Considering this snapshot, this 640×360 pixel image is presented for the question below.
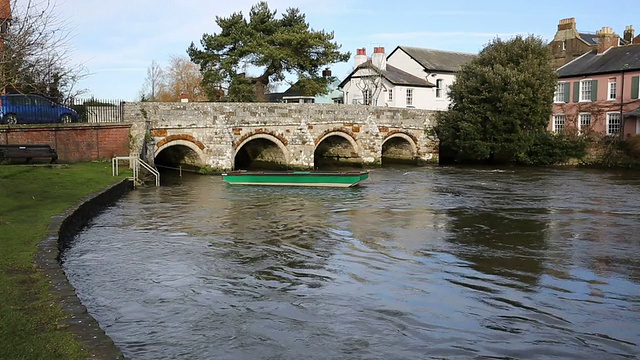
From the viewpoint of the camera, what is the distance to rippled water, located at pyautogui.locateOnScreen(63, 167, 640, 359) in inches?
303

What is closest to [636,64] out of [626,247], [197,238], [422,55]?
[422,55]

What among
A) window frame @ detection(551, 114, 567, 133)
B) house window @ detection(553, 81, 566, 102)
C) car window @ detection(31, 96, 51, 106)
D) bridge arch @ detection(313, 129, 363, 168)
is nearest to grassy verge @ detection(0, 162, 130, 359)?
car window @ detection(31, 96, 51, 106)

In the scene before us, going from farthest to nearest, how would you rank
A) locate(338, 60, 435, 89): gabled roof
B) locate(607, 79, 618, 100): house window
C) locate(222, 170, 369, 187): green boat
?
1. locate(338, 60, 435, 89): gabled roof
2. locate(607, 79, 618, 100): house window
3. locate(222, 170, 369, 187): green boat

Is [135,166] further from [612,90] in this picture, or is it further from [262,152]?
[612,90]

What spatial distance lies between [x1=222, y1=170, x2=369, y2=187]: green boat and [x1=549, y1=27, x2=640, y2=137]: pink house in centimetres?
1956

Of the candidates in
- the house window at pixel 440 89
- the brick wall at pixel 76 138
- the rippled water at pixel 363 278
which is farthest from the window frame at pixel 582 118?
the brick wall at pixel 76 138

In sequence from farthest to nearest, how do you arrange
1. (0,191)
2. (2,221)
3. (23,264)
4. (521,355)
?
(0,191), (2,221), (23,264), (521,355)

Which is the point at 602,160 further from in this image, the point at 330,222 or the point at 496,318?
the point at 496,318

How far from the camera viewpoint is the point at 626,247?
13.6 m

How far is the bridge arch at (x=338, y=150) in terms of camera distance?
3565cm

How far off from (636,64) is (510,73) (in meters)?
8.44

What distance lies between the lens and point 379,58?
4625 cm

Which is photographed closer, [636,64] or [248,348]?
[248,348]

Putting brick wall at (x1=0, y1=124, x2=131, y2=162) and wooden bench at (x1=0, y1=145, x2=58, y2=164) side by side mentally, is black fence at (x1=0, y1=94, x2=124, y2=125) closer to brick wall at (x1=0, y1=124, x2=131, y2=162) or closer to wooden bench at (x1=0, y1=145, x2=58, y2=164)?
brick wall at (x1=0, y1=124, x2=131, y2=162)
